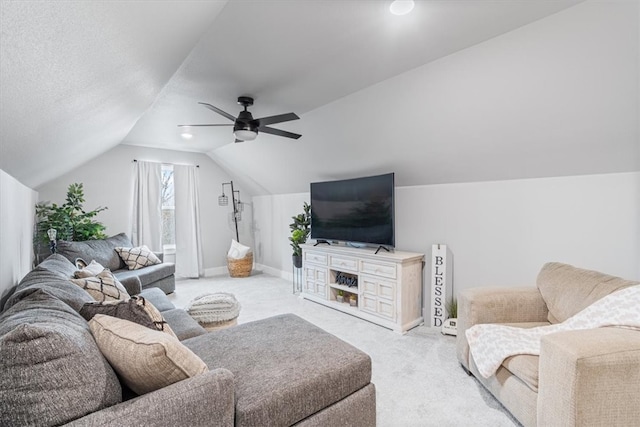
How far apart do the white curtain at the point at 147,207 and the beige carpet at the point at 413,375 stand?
177cm

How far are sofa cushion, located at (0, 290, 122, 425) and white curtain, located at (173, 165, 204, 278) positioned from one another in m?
4.87

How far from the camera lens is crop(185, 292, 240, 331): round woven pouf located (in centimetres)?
250

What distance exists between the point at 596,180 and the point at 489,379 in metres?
1.73

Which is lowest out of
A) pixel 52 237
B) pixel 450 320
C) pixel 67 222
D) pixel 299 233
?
pixel 450 320

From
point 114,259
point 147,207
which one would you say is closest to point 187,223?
point 147,207

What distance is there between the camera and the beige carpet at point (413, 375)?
6.13 ft

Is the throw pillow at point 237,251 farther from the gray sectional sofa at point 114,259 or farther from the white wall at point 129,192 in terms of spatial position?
the gray sectional sofa at point 114,259

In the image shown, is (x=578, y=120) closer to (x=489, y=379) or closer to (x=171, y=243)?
(x=489, y=379)

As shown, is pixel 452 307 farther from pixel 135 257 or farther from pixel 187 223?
pixel 187 223

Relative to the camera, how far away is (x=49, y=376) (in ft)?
2.78

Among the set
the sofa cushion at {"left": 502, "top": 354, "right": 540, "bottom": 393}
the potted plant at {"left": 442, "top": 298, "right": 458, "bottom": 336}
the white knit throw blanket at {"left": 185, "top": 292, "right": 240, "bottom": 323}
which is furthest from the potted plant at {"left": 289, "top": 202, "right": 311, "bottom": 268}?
the sofa cushion at {"left": 502, "top": 354, "right": 540, "bottom": 393}

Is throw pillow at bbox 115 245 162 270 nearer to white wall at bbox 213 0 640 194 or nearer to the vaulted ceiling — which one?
the vaulted ceiling

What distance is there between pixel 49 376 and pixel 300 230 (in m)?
3.95

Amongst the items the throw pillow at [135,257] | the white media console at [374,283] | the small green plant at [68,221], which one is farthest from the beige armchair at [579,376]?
the small green plant at [68,221]
